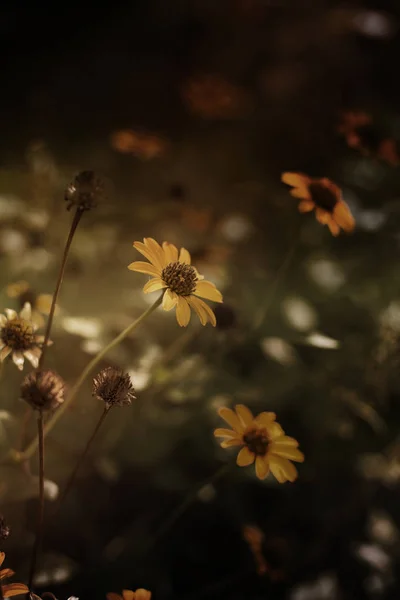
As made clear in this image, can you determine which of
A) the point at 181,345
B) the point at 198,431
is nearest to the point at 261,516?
the point at 198,431

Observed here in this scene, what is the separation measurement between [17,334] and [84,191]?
9.7 inches

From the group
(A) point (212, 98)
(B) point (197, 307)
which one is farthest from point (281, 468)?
(A) point (212, 98)

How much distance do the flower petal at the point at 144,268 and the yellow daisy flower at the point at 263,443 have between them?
9.2 inches

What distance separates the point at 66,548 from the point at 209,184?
136 cm

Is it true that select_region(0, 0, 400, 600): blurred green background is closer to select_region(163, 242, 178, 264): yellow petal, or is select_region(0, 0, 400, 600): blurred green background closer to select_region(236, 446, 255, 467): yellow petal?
select_region(163, 242, 178, 264): yellow petal

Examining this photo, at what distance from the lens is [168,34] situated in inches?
110

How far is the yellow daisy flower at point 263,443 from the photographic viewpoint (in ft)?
2.76

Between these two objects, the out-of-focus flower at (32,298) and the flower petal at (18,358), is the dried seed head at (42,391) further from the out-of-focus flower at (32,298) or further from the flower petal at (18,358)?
the out-of-focus flower at (32,298)

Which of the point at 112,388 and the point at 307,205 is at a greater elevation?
the point at 307,205

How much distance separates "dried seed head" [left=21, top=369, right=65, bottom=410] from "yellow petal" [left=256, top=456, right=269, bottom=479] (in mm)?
313

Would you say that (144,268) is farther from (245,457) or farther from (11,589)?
(11,589)

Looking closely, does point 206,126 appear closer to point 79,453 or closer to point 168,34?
point 168,34

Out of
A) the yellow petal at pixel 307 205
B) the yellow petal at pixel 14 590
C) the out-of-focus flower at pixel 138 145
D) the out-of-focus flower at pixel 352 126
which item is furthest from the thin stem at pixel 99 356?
the out-of-focus flower at pixel 138 145

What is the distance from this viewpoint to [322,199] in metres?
1.05
